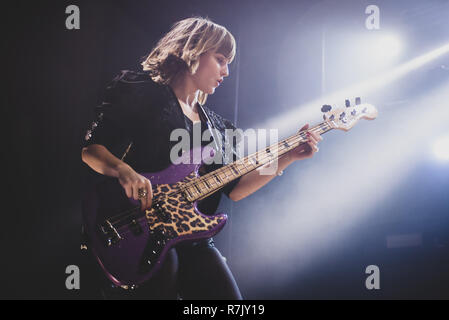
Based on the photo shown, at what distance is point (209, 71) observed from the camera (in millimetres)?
1836

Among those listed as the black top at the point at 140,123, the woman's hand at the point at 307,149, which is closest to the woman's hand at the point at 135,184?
the black top at the point at 140,123

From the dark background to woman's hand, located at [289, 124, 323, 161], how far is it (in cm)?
51

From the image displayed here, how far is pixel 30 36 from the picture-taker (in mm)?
1856

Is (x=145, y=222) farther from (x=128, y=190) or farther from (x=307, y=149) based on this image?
(x=307, y=149)

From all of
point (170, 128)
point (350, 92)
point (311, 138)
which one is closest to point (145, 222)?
point (170, 128)

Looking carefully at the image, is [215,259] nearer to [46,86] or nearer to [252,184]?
[252,184]

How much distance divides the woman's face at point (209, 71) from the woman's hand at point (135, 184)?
2.00ft

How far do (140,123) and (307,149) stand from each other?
0.86 meters

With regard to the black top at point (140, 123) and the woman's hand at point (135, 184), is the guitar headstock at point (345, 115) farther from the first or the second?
the woman's hand at point (135, 184)

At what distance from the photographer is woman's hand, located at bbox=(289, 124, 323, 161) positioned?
1.88m

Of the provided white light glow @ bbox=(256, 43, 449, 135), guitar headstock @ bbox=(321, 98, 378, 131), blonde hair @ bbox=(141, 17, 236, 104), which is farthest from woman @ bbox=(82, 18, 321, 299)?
white light glow @ bbox=(256, 43, 449, 135)
